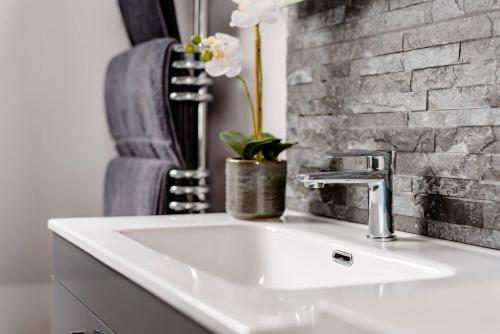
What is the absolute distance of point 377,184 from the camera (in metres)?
1.29

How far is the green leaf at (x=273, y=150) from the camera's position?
61.2 inches

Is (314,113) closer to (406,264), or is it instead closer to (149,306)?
(406,264)

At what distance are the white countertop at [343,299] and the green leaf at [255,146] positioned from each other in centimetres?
43

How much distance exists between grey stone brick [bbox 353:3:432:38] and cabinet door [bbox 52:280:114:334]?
29.9 inches

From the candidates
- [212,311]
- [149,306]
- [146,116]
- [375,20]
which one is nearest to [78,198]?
[146,116]

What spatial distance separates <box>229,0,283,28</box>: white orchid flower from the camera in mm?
1521

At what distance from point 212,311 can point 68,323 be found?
739mm

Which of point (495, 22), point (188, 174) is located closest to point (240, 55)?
point (188, 174)

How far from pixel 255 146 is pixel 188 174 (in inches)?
16.0

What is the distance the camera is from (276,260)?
56.2 inches

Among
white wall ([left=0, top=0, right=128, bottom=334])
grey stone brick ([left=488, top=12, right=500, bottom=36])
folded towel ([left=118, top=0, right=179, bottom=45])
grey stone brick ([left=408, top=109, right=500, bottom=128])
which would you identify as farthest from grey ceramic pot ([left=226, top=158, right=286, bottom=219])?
white wall ([left=0, top=0, right=128, bottom=334])

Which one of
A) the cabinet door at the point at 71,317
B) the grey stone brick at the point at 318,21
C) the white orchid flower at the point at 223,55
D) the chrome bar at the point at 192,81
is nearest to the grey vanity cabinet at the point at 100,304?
the cabinet door at the point at 71,317

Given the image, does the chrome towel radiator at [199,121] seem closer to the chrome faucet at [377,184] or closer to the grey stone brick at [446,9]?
the chrome faucet at [377,184]

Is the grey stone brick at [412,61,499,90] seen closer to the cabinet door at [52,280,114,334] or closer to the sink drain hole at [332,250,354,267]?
the sink drain hole at [332,250,354,267]
